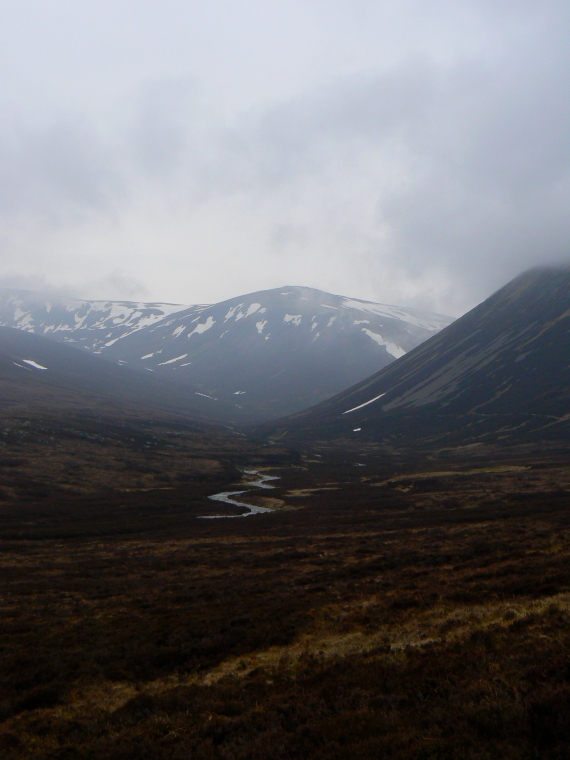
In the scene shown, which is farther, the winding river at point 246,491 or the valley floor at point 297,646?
the winding river at point 246,491

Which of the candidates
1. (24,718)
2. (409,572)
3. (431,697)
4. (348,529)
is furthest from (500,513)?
(24,718)

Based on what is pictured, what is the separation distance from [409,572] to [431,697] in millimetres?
16502

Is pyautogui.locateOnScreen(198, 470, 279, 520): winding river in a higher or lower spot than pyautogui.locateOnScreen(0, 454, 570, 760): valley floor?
lower

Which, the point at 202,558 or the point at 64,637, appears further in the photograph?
the point at 202,558

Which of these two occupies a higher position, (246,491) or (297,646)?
(297,646)

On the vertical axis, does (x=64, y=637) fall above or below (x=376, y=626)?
below

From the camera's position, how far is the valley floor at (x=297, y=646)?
10922mm

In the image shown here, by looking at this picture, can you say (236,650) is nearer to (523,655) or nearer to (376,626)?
(376,626)

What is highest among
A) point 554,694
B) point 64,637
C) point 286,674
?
point 554,694

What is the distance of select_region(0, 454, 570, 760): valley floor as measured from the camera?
10.9m

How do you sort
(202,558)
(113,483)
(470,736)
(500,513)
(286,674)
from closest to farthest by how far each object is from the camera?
(470,736), (286,674), (202,558), (500,513), (113,483)

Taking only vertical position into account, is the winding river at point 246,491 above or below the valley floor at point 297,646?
below

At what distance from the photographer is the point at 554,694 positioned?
34.6 ft

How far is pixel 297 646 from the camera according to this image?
18.4 m
